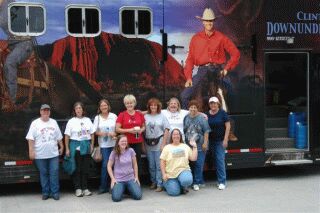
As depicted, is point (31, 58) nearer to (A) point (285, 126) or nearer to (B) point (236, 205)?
(B) point (236, 205)

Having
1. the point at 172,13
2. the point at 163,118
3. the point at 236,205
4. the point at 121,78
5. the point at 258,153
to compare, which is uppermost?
the point at 172,13

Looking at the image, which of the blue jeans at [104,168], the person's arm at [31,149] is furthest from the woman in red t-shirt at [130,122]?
the person's arm at [31,149]

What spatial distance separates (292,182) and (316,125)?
1.06 m

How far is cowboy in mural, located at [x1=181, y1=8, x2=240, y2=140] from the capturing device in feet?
26.0

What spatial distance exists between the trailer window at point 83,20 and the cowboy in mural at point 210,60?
1495 mm

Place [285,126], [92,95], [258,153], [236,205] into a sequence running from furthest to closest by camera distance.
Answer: [285,126]
[258,153]
[92,95]
[236,205]

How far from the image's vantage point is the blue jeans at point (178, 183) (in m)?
7.45

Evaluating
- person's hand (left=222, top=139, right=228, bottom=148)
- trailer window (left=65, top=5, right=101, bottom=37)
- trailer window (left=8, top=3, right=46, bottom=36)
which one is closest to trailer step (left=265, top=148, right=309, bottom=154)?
person's hand (left=222, top=139, right=228, bottom=148)

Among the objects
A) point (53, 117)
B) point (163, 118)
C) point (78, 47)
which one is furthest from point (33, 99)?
point (163, 118)

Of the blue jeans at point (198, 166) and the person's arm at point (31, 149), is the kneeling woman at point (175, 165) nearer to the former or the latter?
the blue jeans at point (198, 166)

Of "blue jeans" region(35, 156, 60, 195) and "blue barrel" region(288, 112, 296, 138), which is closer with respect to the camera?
"blue jeans" region(35, 156, 60, 195)

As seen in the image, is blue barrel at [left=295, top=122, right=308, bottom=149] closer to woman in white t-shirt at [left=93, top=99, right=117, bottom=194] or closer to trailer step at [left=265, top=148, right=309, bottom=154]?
trailer step at [left=265, top=148, right=309, bottom=154]

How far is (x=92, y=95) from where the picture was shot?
7488 millimetres

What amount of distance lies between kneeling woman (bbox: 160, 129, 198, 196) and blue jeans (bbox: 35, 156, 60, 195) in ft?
4.98
